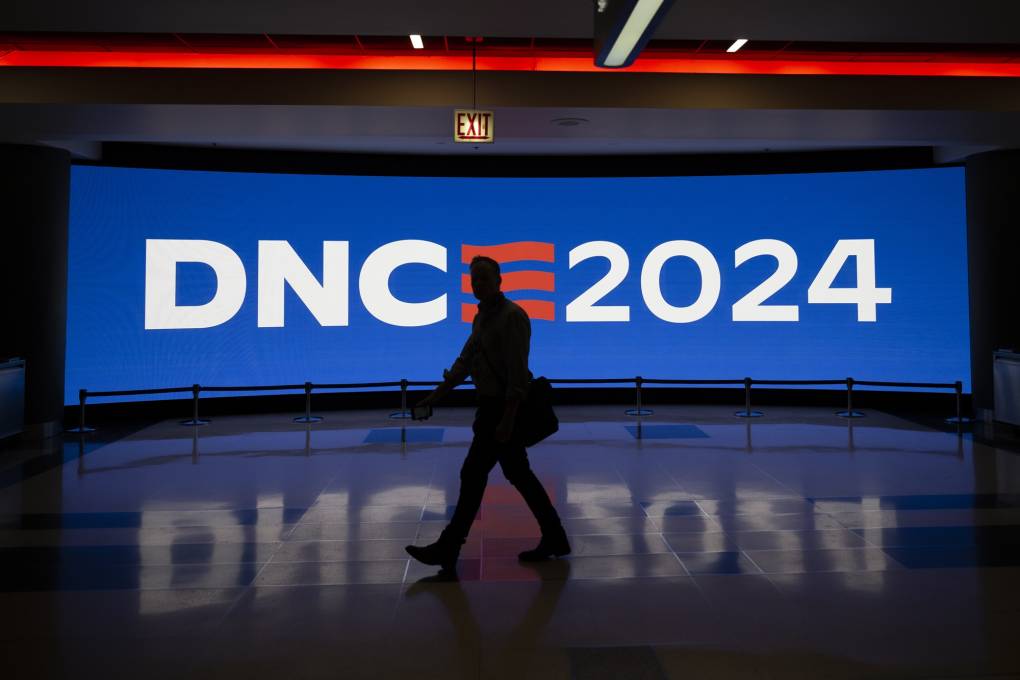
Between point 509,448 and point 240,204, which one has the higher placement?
point 240,204

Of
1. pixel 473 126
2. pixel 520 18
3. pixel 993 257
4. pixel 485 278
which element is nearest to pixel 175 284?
pixel 473 126

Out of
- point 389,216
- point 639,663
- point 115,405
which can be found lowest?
point 639,663

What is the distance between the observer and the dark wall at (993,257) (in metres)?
9.74

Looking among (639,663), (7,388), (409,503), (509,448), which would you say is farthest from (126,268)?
(639,663)

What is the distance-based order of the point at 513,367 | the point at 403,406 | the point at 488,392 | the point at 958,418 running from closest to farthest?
the point at 513,367
the point at 488,392
the point at 958,418
the point at 403,406

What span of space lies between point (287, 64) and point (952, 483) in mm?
7290

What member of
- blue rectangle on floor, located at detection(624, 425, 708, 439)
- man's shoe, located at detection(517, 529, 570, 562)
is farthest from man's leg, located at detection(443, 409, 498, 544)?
blue rectangle on floor, located at detection(624, 425, 708, 439)

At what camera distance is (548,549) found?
4.61m

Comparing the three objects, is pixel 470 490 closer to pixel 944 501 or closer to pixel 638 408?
pixel 944 501

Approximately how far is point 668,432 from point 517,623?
242 inches

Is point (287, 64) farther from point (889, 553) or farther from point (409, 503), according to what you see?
point (889, 553)

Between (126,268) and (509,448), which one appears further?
(126,268)

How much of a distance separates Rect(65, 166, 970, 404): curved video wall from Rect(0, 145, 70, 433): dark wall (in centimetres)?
116

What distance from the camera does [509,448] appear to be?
4367 millimetres
